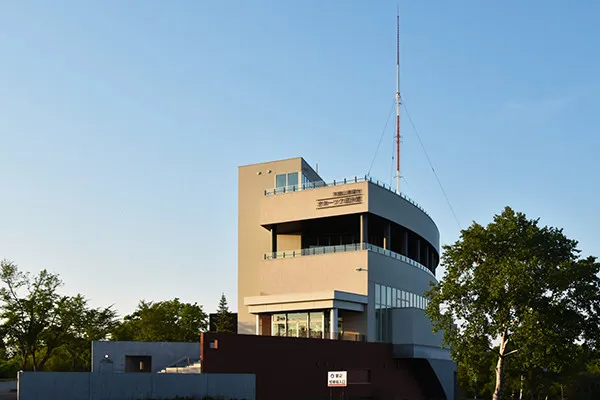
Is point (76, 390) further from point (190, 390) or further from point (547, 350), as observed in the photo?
point (547, 350)

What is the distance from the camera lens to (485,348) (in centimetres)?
4353

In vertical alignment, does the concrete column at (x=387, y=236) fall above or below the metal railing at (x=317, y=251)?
above

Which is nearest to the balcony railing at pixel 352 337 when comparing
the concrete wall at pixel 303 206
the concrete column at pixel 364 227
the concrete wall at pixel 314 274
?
the concrete wall at pixel 314 274

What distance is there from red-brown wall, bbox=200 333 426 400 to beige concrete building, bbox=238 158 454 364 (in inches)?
56.6

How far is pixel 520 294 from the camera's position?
4241 centimetres

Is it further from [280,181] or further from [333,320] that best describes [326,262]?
[280,181]

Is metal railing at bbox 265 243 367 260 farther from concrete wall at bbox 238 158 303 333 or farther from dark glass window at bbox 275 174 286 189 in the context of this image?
dark glass window at bbox 275 174 286 189

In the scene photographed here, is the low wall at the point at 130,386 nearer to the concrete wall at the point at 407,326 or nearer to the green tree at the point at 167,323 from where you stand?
the concrete wall at the point at 407,326

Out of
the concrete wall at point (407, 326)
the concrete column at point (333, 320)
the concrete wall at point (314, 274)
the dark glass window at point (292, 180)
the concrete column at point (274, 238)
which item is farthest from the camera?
the dark glass window at point (292, 180)

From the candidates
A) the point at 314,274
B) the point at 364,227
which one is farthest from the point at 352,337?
the point at 364,227

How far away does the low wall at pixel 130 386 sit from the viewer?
103 ft

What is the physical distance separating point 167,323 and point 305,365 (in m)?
43.0

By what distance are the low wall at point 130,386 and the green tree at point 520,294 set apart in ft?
42.8

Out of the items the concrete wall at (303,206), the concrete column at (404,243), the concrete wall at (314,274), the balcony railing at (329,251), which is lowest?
the concrete wall at (314,274)
